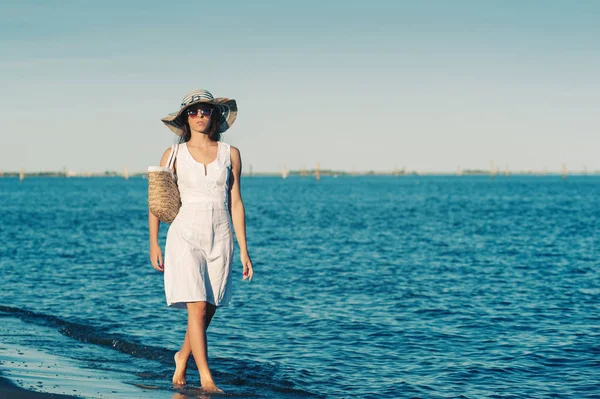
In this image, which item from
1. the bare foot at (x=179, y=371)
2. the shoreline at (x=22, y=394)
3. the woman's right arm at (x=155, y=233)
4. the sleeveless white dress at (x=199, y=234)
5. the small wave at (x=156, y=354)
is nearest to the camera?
the shoreline at (x=22, y=394)

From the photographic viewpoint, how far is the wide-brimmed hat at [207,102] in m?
6.22

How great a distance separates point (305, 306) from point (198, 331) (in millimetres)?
7809

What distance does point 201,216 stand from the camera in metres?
6.18

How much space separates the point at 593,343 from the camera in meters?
10.8

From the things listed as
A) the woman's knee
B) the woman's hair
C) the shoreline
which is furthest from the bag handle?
the shoreline

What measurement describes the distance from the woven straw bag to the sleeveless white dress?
0.05 m

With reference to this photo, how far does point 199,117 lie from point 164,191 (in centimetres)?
74

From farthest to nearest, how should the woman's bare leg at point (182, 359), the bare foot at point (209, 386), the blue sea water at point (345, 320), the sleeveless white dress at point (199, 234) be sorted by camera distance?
the blue sea water at point (345, 320) < the woman's bare leg at point (182, 359) < the bare foot at point (209, 386) < the sleeveless white dress at point (199, 234)

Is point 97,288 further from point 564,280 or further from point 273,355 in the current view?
point 564,280

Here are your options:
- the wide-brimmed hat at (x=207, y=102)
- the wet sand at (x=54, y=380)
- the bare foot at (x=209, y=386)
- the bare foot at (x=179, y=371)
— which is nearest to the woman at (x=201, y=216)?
the wide-brimmed hat at (x=207, y=102)

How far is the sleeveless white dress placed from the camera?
6148mm

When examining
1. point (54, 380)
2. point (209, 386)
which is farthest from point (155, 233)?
point (54, 380)

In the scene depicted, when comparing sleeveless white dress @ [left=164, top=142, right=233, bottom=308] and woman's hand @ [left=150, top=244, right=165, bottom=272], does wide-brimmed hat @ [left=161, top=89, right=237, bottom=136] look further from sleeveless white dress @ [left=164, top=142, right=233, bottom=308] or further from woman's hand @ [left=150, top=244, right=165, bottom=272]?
woman's hand @ [left=150, top=244, right=165, bottom=272]

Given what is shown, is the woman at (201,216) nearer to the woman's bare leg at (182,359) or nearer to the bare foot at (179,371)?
the woman's bare leg at (182,359)
